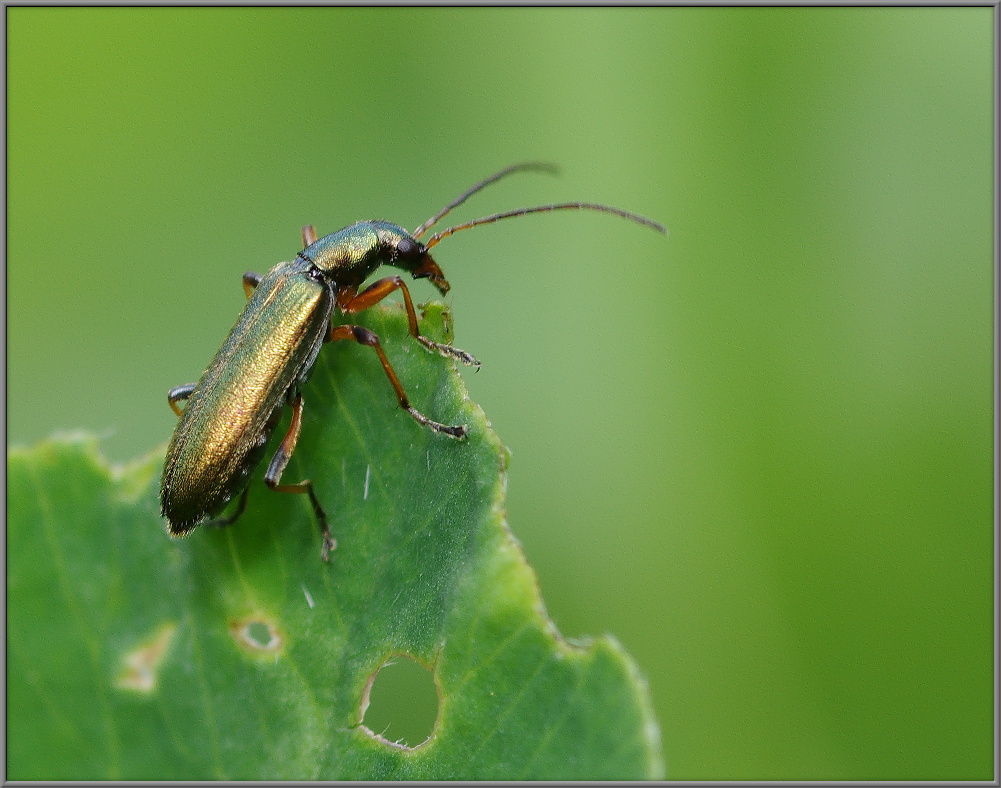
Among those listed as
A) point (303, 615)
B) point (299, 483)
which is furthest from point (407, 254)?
point (303, 615)

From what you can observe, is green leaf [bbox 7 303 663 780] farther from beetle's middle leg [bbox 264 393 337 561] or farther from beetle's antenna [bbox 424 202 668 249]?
beetle's antenna [bbox 424 202 668 249]

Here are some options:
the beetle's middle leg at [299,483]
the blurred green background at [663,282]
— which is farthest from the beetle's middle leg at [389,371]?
the blurred green background at [663,282]

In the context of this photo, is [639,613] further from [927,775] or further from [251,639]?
[251,639]

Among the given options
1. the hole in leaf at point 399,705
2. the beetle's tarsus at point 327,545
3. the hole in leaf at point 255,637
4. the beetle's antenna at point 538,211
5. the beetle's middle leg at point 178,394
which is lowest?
the hole in leaf at point 399,705

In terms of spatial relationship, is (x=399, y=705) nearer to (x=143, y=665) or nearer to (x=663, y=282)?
(x=143, y=665)

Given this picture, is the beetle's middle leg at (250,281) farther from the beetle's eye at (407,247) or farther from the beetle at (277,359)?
the beetle's eye at (407,247)

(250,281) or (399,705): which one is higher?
(250,281)
